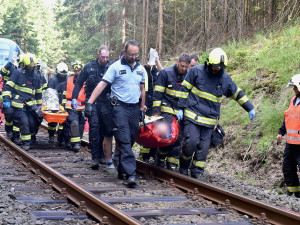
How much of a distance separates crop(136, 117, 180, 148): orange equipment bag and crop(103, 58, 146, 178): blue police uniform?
0.34 metres

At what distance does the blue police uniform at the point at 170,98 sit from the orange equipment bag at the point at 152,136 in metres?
0.41

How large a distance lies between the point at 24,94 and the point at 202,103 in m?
5.06

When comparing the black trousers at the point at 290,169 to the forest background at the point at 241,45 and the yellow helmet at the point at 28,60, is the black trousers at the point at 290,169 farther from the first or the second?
the yellow helmet at the point at 28,60

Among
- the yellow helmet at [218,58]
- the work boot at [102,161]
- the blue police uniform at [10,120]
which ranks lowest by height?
the work boot at [102,161]

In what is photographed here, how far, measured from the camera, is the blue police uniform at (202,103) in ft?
24.3

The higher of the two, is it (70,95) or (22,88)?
(22,88)

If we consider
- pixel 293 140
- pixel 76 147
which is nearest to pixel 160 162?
pixel 293 140

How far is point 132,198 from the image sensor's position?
600 centimetres

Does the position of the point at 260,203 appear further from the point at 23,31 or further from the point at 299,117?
the point at 23,31

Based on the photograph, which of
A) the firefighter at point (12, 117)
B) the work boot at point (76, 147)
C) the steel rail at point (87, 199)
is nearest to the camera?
the steel rail at point (87, 199)

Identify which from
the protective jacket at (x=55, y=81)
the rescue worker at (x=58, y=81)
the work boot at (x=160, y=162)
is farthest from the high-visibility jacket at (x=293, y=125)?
the protective jacket at (x=55, y=81)

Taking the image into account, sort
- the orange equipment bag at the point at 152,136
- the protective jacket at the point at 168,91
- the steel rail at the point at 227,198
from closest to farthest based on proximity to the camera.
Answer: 1. the steel rail at the point at 227,198
2. the orange equipment bag at the point at 152,136
3. the protective jacket at the point at 168,91

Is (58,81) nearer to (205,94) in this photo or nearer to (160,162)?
(160,162)

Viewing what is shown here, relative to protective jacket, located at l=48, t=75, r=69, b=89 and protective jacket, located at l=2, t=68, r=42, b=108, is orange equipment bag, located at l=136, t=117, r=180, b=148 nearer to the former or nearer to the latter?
protective jacket, located at l=2, t=68, r=42, b=108
